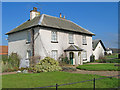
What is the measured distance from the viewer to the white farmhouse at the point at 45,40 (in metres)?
17.9

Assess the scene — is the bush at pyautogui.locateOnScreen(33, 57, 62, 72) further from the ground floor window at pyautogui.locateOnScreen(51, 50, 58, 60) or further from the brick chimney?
the brick chimney

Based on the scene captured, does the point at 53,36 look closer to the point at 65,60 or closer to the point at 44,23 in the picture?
the point at 44,23

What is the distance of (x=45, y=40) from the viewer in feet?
59.5

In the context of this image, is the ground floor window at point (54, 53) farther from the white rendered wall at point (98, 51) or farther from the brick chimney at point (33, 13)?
the white rendered wall at point (98, 51)

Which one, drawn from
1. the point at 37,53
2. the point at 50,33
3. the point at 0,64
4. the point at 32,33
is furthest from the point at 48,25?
the point at 0,64

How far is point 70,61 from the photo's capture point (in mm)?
20484

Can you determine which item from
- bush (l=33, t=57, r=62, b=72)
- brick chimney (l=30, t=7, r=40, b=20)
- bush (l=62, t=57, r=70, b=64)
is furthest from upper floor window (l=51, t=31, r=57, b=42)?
brick chimney (l=30, t=7, r=40, b=20)

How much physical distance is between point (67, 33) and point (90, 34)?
273 inches

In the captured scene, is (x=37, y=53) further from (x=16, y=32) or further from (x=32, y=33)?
(x=16, y=32)

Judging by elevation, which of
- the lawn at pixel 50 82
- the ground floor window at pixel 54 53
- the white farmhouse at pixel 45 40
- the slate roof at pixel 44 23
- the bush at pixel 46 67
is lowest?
the lawn at pixel 50 82

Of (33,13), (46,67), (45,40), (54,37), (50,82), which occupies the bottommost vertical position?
(50,82)

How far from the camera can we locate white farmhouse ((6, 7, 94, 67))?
58.7ft

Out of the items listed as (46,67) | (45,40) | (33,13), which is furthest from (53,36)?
(46,67)

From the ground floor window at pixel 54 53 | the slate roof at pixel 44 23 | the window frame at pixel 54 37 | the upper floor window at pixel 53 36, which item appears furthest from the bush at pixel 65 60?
the slate roof at pixel 44 23
